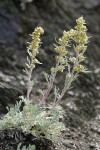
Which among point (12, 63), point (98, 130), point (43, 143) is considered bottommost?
point (43, 143)

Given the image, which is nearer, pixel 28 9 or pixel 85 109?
pixel 85 109

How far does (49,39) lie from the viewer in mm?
7637

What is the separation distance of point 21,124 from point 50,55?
10.2 feet

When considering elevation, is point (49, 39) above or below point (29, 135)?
above

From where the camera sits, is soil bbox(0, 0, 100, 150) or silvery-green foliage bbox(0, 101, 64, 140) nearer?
silvery-green foliage bbox(0, 101, 64, 140)

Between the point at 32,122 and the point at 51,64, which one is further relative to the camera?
the point at 51,64

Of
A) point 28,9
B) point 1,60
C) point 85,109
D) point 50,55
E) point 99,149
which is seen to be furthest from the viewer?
point 28,9

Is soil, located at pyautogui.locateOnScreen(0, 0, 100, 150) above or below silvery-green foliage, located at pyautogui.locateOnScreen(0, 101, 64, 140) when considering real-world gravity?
above

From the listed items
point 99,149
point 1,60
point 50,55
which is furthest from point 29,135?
point 50,55

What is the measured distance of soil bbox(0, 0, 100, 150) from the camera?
4.98 m

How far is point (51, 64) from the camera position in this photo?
697 cm

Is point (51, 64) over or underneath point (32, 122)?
over

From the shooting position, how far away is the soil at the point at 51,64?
16.3 feet

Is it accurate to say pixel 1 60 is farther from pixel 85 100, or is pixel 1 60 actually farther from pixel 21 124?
pixel 21 124
